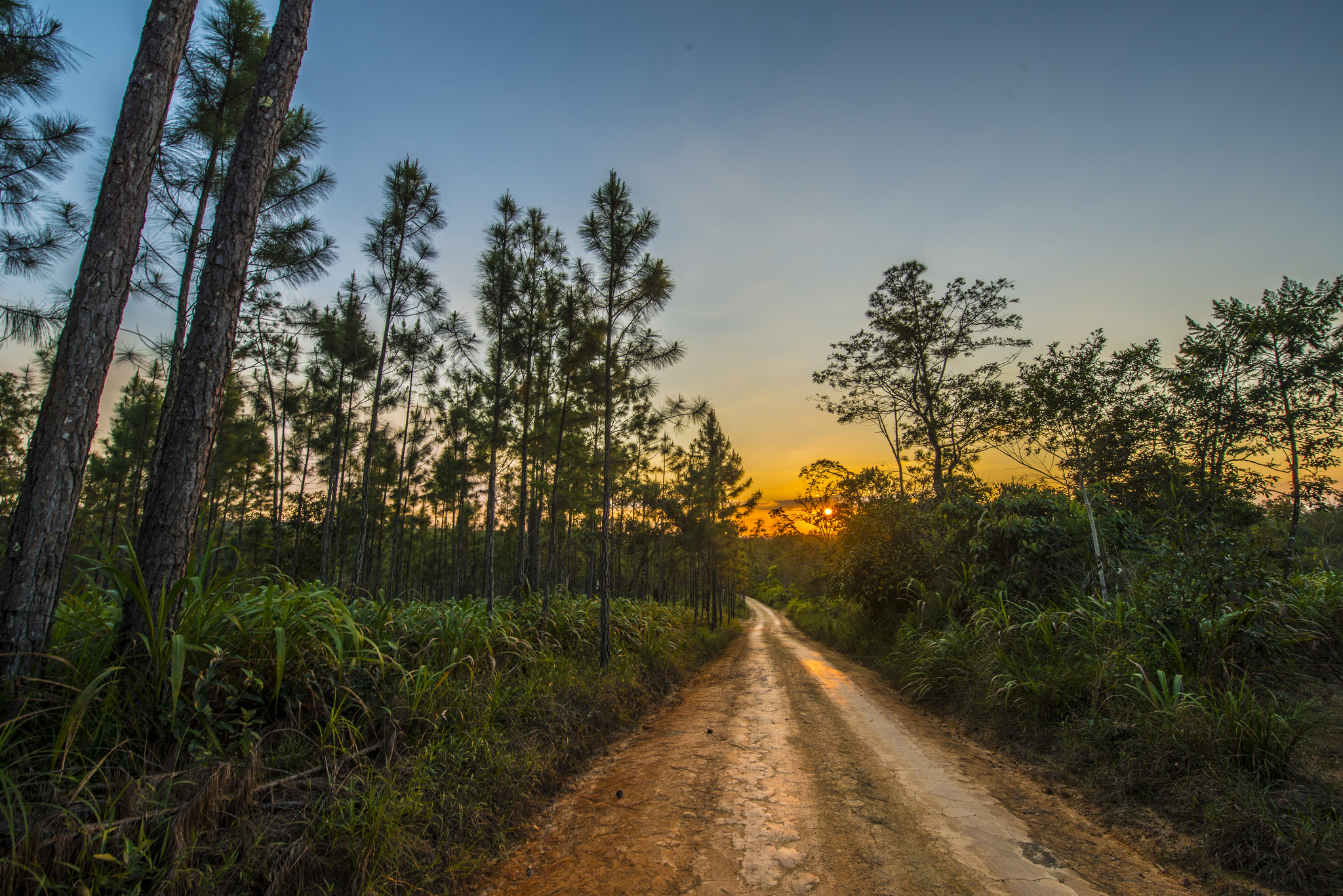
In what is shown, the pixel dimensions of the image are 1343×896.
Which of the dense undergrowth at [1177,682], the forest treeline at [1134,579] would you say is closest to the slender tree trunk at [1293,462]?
the forest treeline at [1134,579]

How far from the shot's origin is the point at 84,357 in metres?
3.22

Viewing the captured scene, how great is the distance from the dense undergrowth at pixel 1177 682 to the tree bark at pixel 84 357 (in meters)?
7.10

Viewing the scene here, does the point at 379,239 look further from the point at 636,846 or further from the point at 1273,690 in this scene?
the point at 1273,690

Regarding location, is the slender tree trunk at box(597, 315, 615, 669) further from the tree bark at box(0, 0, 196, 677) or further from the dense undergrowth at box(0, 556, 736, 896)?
the tree bark at box(0, 0, 196, 677)

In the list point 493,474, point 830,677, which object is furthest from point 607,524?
point 830,677

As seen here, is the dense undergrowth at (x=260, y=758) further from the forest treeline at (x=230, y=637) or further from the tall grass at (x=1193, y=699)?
the tall grass at (x=1193, y=699)

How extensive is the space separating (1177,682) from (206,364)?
782cm

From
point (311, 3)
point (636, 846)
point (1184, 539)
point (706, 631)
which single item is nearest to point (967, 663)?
point (1184, 539)

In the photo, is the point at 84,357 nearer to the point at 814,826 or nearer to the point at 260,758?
the point at 260,758

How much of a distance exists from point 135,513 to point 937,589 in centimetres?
2253

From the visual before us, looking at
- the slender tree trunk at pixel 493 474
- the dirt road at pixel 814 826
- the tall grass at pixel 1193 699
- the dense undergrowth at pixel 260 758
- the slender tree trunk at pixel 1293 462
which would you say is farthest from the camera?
the slender tree trunk at pixel 1293 462

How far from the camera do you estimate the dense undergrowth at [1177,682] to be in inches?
124

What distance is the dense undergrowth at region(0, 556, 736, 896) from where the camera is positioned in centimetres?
218

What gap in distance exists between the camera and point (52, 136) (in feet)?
21.6
